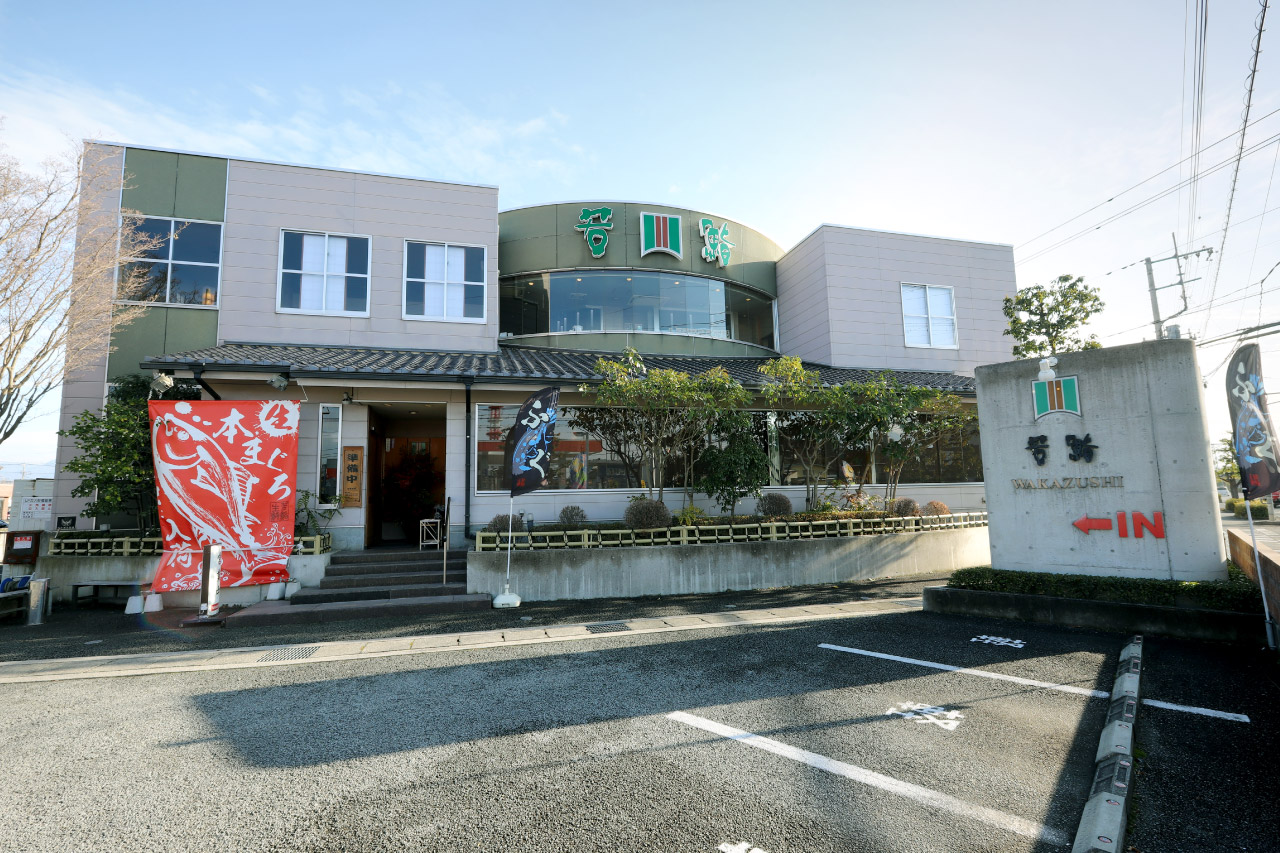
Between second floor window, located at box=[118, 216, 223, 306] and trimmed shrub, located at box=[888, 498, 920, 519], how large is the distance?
15642 mm

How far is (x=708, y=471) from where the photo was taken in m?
11.7

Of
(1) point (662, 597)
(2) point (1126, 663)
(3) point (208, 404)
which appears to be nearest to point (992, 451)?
(2) point (1126, 663)

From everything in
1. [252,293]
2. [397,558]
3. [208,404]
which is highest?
[252,293]

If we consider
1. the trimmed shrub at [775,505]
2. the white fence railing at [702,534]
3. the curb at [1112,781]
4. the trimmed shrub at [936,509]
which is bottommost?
the curb at [1112,781]

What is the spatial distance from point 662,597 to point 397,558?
500 centimetres

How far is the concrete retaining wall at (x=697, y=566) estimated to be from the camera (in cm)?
966

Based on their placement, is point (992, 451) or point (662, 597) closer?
point (992, 451)

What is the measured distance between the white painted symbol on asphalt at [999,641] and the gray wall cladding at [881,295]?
9953 mm

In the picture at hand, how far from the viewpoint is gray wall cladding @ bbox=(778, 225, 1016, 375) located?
16.1 m

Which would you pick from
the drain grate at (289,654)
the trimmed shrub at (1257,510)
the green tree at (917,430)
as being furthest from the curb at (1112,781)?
the trimmed shrub at (1257,510)

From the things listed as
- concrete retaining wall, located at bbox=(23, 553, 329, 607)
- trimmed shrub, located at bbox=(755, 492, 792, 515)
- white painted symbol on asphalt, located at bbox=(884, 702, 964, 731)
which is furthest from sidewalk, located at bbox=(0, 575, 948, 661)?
white painted symbol on asphalt, located at bbox=(884, 702, 964, 731)

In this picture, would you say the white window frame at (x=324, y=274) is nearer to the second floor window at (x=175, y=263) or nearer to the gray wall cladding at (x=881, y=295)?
the second floor window at (x=175, y=263)

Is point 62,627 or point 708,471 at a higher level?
point 708,471

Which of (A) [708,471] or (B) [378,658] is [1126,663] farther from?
(B) [378,658]
